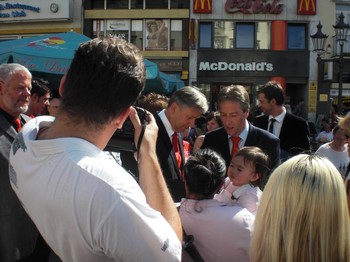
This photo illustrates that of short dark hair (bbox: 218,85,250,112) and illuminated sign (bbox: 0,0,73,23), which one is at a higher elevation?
illuminated sign (bbox: 0,0,73,23)

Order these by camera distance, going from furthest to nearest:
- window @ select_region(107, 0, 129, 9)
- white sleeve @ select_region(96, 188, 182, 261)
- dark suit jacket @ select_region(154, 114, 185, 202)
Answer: window @ select_region(107, 0, 129, 9) → dark suit jacket @ select_region(154, 114, 185, 202) → white sleeve @ select_region(96, 188, 182, 261)

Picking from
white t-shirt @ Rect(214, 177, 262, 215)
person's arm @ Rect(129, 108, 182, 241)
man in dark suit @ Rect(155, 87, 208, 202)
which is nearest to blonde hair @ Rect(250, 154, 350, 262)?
person's arm @ Rect(129, 108, 182, 241)

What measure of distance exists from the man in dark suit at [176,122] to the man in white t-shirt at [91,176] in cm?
188

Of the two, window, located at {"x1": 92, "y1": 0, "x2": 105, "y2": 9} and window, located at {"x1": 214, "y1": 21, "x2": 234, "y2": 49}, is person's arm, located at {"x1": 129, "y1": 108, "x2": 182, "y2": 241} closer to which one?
window, located at {"x1": 214, "y1": 21, "x2": 234, "y2": 49}

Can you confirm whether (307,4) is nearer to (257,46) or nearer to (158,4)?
(257,46)

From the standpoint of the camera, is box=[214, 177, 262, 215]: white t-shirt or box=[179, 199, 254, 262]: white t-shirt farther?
box=[214, 177, 262, 215]: white t-shirt

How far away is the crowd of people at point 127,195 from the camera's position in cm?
105

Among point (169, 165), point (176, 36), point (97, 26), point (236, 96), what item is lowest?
point (169, 165)

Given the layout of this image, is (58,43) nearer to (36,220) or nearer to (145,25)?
(36,220)

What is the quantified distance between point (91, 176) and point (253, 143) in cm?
264

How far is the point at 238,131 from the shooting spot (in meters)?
3.57

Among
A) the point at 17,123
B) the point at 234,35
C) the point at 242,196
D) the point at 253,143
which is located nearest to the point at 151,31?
the point at 234,35

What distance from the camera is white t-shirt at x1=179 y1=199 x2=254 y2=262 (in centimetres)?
217

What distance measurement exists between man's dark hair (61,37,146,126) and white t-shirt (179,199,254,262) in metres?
1.17
